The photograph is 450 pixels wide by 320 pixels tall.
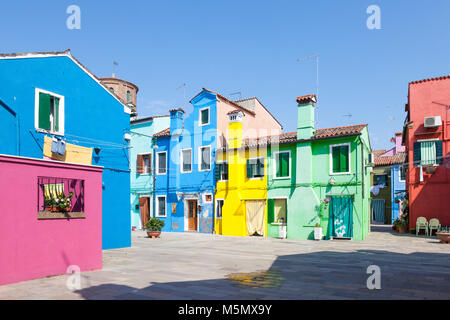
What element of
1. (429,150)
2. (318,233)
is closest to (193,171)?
(318,233)

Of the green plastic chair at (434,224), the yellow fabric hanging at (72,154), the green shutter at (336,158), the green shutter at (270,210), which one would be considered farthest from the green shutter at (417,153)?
the yellow fabric hanging at (72,154)

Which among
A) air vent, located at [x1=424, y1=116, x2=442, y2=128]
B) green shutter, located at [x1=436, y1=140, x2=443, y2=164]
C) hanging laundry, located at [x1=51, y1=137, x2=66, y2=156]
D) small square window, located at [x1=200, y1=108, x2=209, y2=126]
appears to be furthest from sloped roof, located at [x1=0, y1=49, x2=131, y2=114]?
green shutter, located at [x1=436, y1=140, x2=443, y2=164]

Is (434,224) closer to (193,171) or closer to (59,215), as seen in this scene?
(193,171)

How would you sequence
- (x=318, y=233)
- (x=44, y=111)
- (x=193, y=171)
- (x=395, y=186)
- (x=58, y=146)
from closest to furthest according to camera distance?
(x=44, y=111) → (x=58, y=146) → (x=318, y=233) → (x=193, y=171) → (x=395, y=186)

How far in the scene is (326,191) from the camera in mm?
21844

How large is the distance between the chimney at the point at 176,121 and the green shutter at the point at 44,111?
47.5 feet

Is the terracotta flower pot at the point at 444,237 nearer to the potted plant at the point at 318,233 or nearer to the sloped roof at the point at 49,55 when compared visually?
the potted plant at the point at 318,233

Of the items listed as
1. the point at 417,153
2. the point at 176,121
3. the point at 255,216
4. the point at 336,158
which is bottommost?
the point at 255,216

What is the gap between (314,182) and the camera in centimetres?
2233

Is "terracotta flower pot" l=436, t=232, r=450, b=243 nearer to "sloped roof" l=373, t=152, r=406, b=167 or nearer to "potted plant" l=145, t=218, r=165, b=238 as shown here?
"potted plant" l=145, t=218, r=165, b=238

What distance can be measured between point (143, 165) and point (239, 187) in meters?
9.35

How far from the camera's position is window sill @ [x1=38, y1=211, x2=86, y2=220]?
9.45 meters
